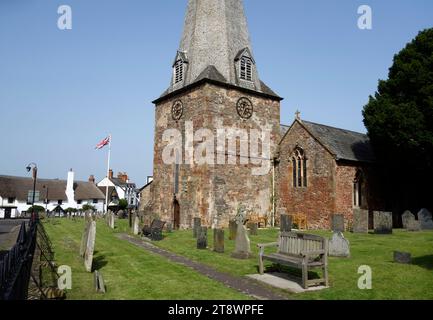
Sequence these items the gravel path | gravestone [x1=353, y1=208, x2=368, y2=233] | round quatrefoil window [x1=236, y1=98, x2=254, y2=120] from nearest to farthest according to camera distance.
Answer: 1. the gravel path
2. gravestone [x1=353, y1=208, x2=368, y2=233]
3. round quatrefoil window [x1=236, y1=98, x2=254, y2=120]

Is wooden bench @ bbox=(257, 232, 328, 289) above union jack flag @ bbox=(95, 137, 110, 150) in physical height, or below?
below

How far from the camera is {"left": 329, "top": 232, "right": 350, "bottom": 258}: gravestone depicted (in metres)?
11.9

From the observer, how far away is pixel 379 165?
2595cm

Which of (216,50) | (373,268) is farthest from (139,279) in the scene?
(216,50)

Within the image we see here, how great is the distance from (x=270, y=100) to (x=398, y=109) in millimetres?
9891

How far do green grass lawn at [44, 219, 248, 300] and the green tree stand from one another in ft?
55.6

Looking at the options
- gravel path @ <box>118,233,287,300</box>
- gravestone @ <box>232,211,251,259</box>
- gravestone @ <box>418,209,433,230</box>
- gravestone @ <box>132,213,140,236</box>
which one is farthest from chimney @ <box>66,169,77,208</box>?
gravestone @ <box>418,209,433,230</box>

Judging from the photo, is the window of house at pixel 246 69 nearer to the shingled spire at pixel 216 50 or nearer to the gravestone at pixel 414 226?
the shingled spire at pixel 216 50

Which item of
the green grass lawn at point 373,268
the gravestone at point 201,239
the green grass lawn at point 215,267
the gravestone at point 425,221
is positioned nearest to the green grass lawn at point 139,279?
the green grass lawn at point 215,267

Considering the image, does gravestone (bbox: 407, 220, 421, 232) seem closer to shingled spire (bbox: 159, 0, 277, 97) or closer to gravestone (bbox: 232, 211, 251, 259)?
gravestone (bbox: 232, 211, 251, 259)

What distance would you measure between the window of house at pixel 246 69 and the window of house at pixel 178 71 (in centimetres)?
492

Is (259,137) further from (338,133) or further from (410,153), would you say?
(410,153)

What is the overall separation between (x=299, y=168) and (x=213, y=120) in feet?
24.6

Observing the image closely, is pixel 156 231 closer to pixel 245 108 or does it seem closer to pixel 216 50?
pixel 245 108
